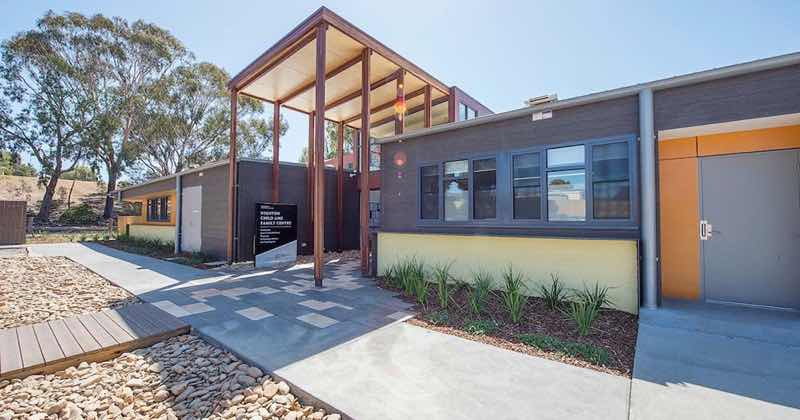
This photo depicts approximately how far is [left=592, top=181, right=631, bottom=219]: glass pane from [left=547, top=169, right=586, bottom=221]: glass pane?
0.17m

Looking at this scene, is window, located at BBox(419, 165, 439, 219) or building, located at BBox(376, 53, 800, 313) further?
window, located at BBox(419, 165, 439, 219)

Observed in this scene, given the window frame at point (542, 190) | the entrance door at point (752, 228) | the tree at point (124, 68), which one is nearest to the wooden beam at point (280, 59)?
the window frame at point (542, 190)

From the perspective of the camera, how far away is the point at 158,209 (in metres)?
15.1

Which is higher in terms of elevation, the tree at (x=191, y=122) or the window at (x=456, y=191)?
the tree at (x=191, y=122)

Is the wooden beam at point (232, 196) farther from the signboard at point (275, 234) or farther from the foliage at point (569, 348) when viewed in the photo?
the foliage at point (569, 348)

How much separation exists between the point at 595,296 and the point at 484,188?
2466 millimetres

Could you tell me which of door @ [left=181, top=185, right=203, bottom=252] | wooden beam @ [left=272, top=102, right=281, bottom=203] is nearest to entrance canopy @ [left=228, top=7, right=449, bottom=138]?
wooden beam @ [left=272, top=102, right=281, bottom=203]

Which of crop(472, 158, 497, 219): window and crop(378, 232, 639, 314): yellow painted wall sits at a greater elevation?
crop(472, 158, 497, 219): window

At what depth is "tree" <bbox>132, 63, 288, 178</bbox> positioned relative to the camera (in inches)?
888

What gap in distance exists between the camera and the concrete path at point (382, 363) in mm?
2223

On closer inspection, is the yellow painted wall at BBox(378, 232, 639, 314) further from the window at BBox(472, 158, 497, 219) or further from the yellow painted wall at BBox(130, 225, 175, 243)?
the yellow painted wall at BBox(130, 225, 175, 243)

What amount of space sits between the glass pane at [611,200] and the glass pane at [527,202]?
791mm

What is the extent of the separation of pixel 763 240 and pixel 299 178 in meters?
10.4

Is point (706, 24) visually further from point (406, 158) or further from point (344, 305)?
point (344, 305)
